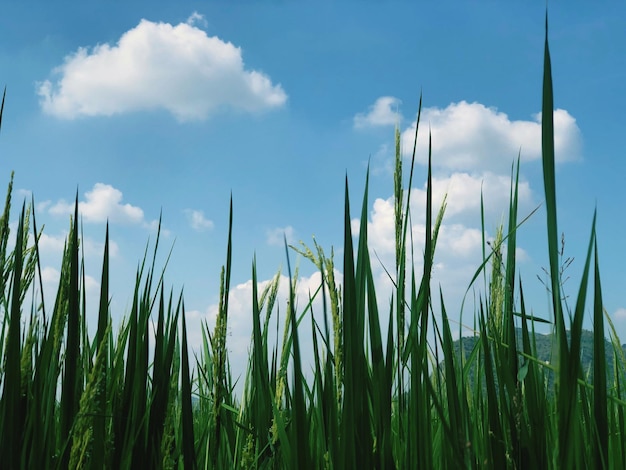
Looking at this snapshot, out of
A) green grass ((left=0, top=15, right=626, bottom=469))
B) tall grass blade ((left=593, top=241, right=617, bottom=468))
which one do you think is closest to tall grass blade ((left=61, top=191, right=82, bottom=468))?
green grass ((left=0, top=15, right=626, bottom=469))

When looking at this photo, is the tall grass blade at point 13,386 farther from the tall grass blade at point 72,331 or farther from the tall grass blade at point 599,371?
the tall grass blade at point 599,371

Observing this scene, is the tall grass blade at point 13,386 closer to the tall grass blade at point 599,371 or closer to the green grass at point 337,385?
the green grass at point 337,385

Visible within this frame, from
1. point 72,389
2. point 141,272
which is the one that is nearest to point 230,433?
point 141,272

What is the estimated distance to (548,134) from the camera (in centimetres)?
96

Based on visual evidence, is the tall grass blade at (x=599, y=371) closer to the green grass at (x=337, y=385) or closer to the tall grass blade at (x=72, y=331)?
the green grass at (x=337, y=385)

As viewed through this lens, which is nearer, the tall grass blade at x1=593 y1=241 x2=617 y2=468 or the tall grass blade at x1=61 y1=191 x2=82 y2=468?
the tall grass blade at x1=593 y1=241 x2=617 y2=468

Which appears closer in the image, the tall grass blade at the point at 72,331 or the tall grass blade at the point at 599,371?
the tall grass blade at the point at 599,371

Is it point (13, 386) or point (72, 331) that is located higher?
point (72, 331)

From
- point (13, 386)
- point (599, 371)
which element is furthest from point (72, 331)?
point (599, 371)

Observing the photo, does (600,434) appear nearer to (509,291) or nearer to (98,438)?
(509,291)

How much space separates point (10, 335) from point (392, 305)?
0.79m

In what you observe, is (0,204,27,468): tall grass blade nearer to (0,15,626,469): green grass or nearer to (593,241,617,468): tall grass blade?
(0,15,626,469): green grass

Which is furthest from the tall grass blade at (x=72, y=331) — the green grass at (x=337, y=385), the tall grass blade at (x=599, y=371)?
the tall grass blade at (x=599, y=371)

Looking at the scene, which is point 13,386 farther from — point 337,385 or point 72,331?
point 337,385
